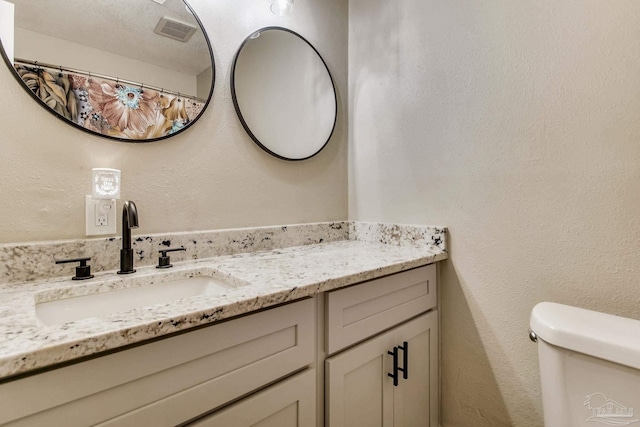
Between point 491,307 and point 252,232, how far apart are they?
0.92 meters

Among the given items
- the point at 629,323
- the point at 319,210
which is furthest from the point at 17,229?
the point at 629,323

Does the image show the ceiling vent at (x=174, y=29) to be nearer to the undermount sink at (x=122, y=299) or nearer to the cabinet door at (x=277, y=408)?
the undermount sink at (x=122, y=299)

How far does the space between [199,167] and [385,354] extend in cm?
89

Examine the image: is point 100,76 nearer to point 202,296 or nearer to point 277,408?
point 202,296

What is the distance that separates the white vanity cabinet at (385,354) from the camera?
32.0 inches

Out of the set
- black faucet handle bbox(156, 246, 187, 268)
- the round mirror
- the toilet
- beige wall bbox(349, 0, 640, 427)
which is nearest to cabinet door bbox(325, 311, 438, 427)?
beige wall bbox(349, 0, 640, 427)

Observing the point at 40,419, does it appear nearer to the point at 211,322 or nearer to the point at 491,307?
the point at 211,322

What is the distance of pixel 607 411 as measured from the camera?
655 mm

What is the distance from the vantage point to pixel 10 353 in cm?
41

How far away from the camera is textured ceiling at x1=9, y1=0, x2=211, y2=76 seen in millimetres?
815

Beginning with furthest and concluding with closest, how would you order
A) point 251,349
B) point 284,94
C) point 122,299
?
1. point 284,94
2. point 122,299
3. point 251,349

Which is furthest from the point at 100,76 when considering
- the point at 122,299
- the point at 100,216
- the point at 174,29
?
the point at 122,299

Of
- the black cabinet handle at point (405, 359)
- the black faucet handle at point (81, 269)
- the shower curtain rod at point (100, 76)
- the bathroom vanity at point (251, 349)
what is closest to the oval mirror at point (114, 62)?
the shower curtain rod at point (100, 76)

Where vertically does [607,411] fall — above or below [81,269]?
below
